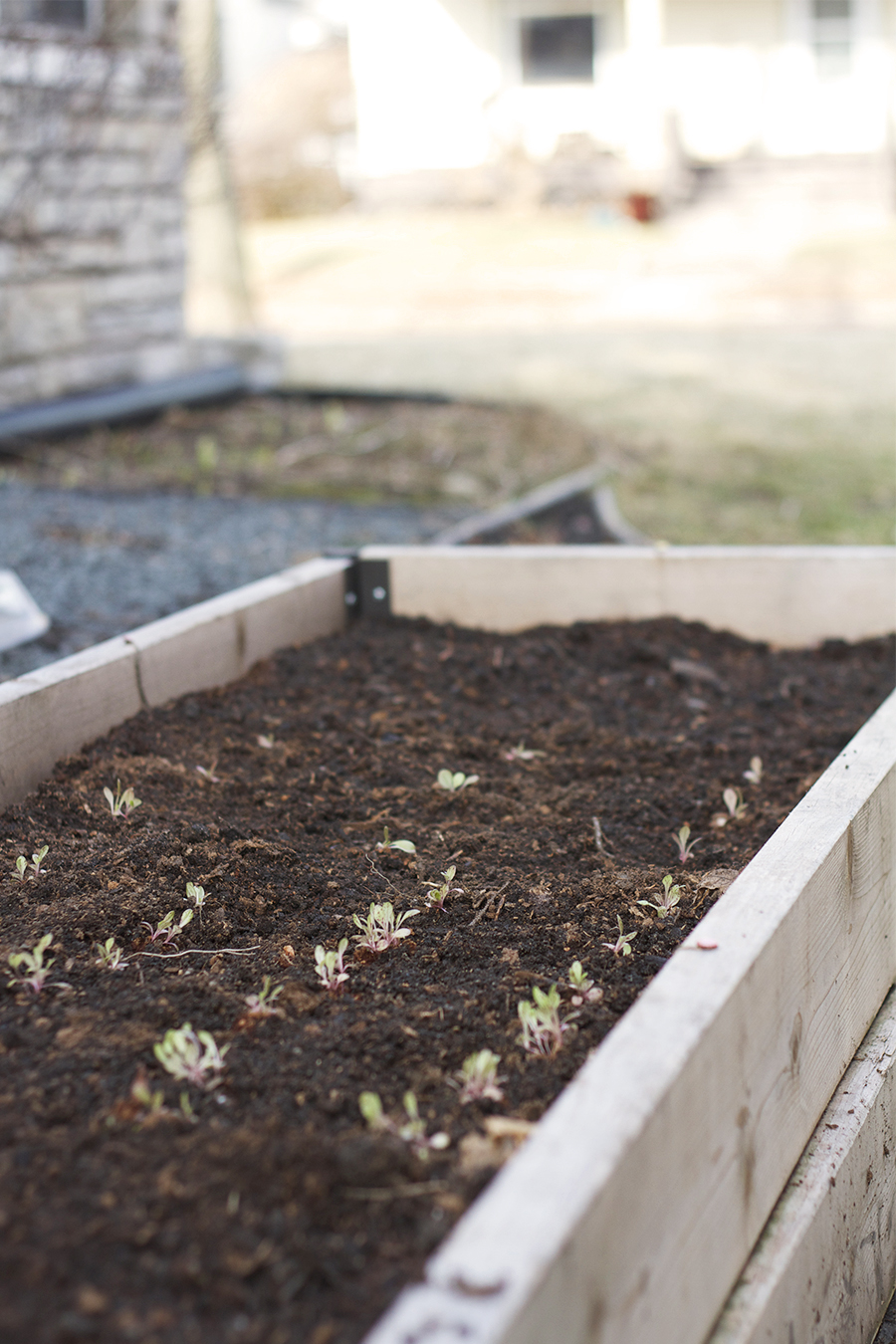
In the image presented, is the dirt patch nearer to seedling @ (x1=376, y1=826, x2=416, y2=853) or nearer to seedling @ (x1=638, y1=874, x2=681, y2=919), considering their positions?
seedling @ (x1=376, y1=826, x2=416, y2=853)

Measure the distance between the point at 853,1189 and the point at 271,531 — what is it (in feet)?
12.7

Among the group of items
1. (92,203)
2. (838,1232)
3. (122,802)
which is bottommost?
(838,1232)

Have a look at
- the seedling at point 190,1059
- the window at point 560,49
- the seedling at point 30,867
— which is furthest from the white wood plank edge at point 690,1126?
the window at point 560,49

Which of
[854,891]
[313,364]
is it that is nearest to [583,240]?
[313,364]

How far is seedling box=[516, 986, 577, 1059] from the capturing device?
4.73 ft

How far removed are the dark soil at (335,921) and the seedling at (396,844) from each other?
1.0 inches

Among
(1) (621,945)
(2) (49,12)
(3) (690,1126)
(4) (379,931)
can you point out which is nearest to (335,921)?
(4) (379,931)

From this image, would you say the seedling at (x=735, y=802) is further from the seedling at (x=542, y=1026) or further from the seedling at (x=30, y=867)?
the seedling at (x=30, y=867)

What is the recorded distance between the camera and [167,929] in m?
1.77

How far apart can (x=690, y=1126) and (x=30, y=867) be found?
1.20 m

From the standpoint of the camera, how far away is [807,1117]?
1.65 meters

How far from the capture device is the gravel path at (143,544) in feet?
12.9

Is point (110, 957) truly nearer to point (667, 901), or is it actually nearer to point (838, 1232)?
point (667, 901)

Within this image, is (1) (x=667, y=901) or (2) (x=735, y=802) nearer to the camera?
(1) (x=667, y=901)
